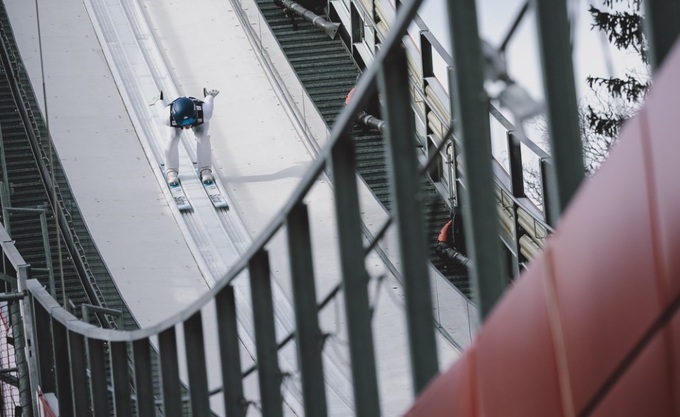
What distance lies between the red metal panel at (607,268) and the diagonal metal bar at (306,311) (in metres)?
1.28

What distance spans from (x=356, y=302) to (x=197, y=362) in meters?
1.71

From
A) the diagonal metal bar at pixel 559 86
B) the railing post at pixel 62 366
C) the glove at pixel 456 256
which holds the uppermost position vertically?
the diagonal metal bar at pixel 559 86

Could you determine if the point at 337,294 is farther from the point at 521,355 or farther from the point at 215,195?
the point at 215,195

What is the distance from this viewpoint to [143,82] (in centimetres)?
1438

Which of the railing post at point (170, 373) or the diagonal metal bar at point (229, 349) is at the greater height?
the diagonal metal bar at point (229, 349)

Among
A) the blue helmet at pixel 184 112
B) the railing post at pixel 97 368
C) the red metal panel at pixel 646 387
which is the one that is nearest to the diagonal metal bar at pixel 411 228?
the red metal panel at pixel 646 387

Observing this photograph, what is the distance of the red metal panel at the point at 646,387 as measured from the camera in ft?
5.98

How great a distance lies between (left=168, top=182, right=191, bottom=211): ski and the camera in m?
12.4

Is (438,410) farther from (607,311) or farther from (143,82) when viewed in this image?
(143,82)

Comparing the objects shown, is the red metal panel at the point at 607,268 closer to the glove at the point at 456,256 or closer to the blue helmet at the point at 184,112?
the glove at the point at 456,256

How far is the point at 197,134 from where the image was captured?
12.6 metres

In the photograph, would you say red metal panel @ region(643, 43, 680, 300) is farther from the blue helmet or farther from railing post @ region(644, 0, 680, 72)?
the blue helmet

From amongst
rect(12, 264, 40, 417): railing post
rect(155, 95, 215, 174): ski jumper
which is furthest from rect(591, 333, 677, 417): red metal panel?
rect(155, 95, 215, 174): ski jumper

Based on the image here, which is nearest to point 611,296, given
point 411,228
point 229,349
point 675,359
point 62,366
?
point 675,359
